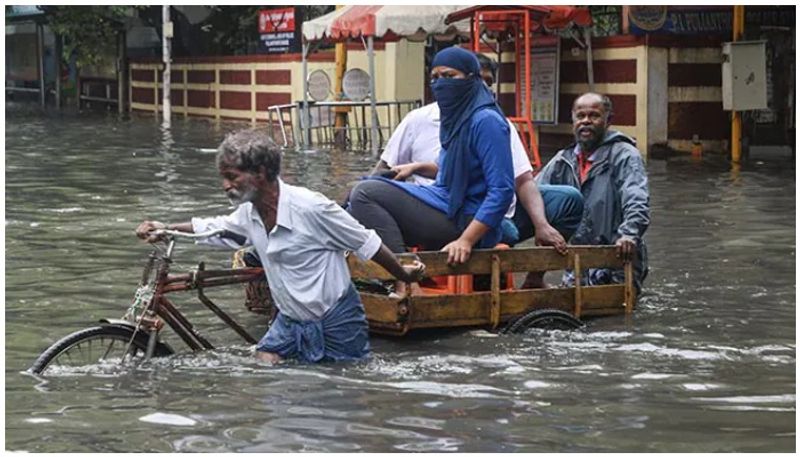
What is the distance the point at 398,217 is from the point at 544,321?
39.7 inches

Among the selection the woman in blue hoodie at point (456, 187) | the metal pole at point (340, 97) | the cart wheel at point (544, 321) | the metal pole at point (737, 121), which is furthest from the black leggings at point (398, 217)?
the metal pole at point (340, 97)

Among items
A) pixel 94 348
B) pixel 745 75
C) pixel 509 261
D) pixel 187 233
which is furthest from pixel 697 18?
pixel 94 348

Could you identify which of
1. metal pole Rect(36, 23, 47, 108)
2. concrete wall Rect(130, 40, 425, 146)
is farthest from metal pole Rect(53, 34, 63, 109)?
concrete wall Rect(130, 40, 425, 146)

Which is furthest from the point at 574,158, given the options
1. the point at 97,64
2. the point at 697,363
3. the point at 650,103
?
the point at 97,64

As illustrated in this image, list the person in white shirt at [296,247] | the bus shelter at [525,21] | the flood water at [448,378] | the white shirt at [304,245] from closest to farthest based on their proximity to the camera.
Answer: the flood water at [448,378] < the person in white shirt at [296,247] < the white shirt at [304,245] < the bus shelter at [525,21]

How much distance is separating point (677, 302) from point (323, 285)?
3514 millimetres

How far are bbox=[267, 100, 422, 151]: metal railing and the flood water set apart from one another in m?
12.3

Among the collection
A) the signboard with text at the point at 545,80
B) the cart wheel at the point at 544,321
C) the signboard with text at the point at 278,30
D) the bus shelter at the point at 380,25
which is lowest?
the cart wheel at the point at 544,321

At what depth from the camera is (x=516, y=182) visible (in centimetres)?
870

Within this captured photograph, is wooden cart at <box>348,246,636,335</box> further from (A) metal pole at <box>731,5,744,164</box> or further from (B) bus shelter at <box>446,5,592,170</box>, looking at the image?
(A) metal pole at <box>731,5,744,164</box>

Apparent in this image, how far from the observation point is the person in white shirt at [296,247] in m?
7.06

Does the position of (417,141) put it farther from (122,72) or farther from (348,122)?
(122,72)

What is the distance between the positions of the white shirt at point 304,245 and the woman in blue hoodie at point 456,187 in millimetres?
1024

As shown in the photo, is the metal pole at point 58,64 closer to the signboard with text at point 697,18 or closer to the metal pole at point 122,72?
the metal pole at point 122,72
